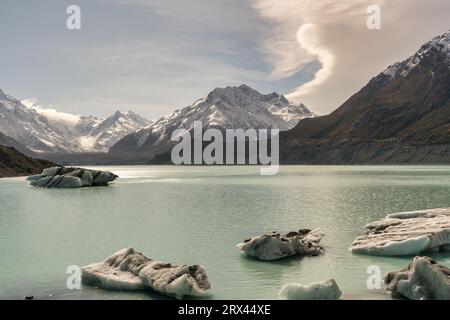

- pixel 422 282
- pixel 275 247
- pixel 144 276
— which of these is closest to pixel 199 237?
pixel 275 247

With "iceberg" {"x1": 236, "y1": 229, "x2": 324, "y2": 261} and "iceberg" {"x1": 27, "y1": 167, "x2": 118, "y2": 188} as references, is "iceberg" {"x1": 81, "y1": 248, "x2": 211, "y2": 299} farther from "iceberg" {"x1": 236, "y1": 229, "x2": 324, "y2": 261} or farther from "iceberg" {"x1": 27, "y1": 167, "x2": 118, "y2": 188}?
"iceberg" {"x1": 27, "y1": 167, "x2": 118, "y2": 188}

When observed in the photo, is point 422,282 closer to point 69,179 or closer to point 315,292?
point 315,292

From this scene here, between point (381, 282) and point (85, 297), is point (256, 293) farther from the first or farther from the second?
point (85, 297)

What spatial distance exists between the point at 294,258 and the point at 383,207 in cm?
3250

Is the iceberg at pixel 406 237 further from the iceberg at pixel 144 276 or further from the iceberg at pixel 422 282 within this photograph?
the iceberg at pixel 144 276

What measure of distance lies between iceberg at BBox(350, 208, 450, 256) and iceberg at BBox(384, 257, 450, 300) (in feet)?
27.3

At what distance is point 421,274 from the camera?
22.0m

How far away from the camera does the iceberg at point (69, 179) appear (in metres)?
119

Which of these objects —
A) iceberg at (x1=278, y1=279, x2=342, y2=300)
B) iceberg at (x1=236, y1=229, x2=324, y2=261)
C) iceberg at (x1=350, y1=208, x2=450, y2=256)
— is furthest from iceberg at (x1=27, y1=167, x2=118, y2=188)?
iceberg at (x1=278, y1=279, x2=342, y2=300)

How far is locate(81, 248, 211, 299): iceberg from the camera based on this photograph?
22.4 m

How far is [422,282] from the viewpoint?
21.9 meters

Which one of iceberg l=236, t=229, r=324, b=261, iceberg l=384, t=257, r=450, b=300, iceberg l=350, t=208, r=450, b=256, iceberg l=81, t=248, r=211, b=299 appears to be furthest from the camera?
iceberg l=350, t=208, r=450, b=256

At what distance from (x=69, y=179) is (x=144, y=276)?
101 m

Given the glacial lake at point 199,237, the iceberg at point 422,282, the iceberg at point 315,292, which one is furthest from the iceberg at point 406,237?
the iceberg at point 315,292
